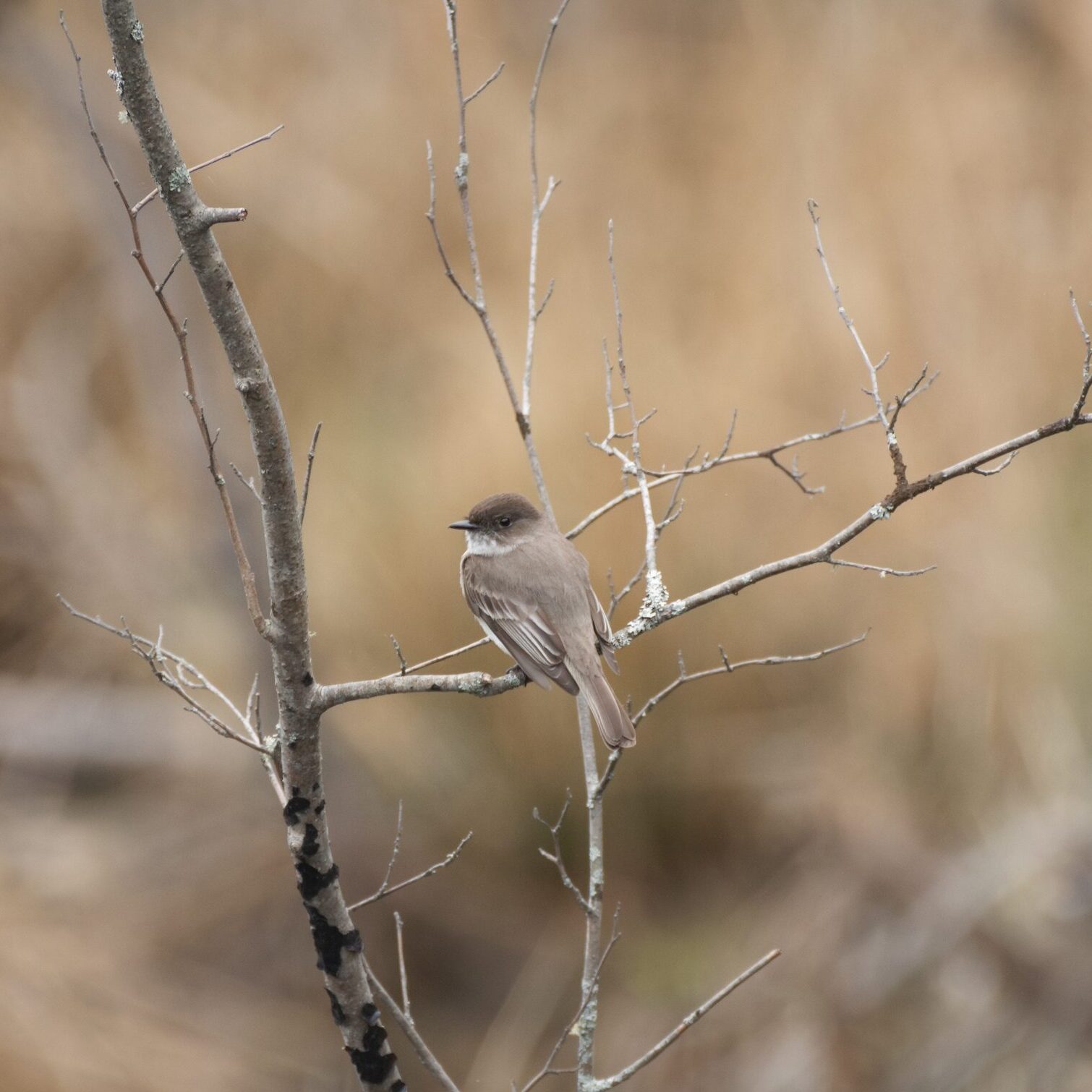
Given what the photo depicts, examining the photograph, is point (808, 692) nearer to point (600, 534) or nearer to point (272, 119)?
point (600, 534)

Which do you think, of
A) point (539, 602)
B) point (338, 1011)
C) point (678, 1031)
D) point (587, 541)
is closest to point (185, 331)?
point (338, 1011)

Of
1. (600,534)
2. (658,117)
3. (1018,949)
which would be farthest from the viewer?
(658,117)

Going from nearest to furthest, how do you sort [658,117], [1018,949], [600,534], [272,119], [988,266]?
[1018,949] → [600,534] → [988,266] → [658,117] → [272,119]

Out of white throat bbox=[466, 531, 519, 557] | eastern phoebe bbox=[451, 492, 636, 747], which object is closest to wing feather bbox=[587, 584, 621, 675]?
eastern phoebe bbox=[451, 492, 636, 747]

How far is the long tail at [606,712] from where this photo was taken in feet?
8.59

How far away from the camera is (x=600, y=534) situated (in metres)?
4.36

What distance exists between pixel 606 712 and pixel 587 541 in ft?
5.41

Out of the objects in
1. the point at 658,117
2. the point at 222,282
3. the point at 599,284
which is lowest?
the point at 222,282

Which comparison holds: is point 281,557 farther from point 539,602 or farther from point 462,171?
point 539,602

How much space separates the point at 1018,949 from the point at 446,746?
6.56ft

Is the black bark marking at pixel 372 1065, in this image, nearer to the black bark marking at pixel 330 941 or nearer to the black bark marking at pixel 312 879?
the black bark marking at pixel 330 941

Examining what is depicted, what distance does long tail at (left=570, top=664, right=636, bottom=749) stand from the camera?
262 centimetres

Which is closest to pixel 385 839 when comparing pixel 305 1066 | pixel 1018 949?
pixel 305 1066

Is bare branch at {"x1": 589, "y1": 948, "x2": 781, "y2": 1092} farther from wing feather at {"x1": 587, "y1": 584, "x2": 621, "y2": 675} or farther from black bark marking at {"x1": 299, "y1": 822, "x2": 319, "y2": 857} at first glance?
wing feather at {"x1": 587, "y1": 584, "x2": 621, "y2": 675}
